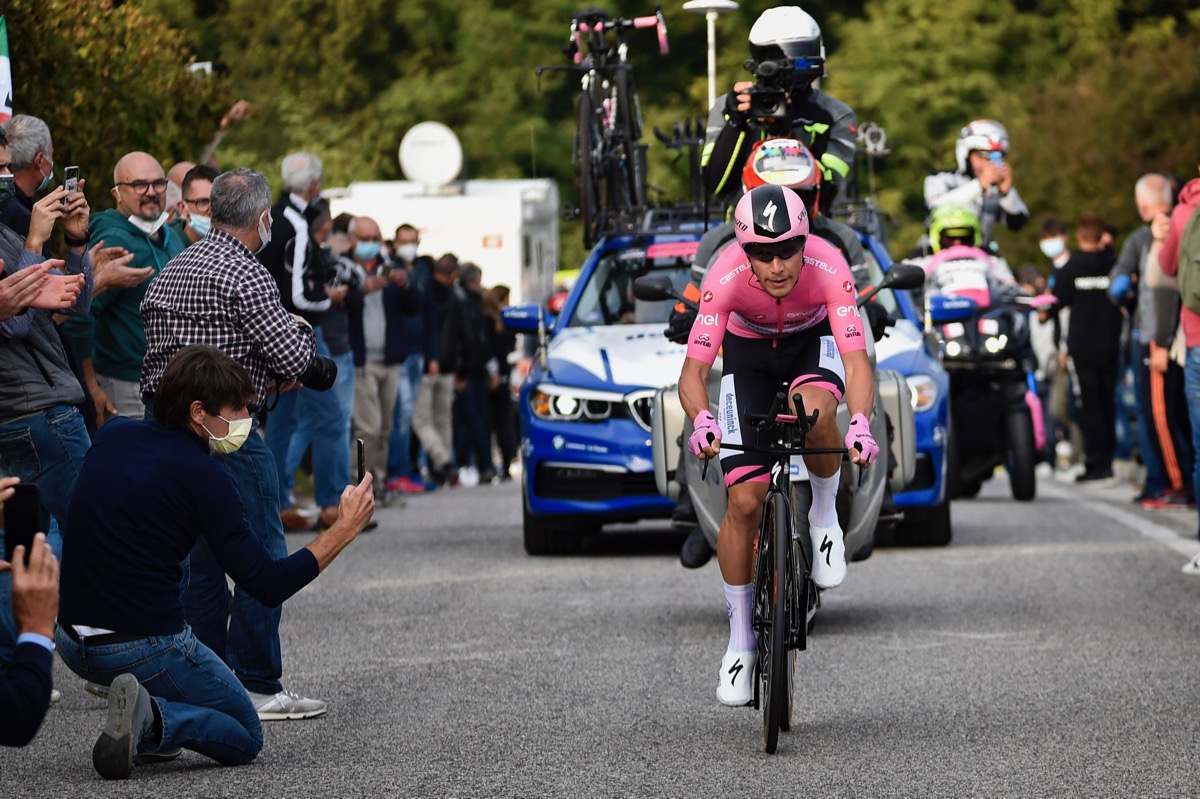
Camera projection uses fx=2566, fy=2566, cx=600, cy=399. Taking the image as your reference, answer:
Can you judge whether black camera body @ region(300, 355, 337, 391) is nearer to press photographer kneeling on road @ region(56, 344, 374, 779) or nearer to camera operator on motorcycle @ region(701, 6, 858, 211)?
press photographer kneeling on road @ region(56, 344, 374, 779)

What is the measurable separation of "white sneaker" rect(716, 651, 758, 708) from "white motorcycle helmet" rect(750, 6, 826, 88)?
4.35m

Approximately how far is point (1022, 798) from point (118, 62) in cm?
979

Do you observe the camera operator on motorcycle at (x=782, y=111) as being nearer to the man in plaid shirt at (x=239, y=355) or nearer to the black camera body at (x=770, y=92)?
the black camera body at (x=770, y=92)

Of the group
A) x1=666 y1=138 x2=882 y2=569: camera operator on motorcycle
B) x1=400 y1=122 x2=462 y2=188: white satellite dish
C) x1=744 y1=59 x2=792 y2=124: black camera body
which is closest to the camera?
x1=666 y1=138 x2=882 y2=569: camera operator on motorcycle

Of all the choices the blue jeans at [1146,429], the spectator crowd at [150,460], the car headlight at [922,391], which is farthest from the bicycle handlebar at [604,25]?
the spectator crowd at [150,460]

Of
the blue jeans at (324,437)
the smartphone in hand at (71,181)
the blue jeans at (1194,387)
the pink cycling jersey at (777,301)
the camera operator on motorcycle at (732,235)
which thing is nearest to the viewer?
the pink cycling jersey at (777,301)

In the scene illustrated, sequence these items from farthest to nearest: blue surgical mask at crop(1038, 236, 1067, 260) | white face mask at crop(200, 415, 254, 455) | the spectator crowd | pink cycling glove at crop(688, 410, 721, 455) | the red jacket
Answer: blue surgical mask at crop(1038, 236, 1067, 260)
the red jacket
pink cycling glove at crop(688, 410, 721, 455)
white face mask at crop(200, 415, 254, 455)
the spectator crowd

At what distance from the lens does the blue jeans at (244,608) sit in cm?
889

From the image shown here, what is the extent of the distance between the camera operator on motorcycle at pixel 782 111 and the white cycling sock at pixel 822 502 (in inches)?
125

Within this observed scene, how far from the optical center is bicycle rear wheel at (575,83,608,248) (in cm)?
1773

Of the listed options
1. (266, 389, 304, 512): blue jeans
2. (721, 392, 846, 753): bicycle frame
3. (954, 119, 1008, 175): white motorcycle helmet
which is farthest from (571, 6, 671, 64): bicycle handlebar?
(721, 392, 846, 753): bicycle frame

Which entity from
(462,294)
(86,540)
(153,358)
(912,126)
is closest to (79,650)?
(86,540)

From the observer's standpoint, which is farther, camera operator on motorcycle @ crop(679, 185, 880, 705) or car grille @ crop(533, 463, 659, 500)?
car grille @ crop(533, 463, 659, 500)

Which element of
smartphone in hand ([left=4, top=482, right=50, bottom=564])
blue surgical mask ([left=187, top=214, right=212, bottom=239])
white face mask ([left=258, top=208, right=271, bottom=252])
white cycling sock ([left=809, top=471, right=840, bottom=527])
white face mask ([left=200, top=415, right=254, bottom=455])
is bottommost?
white cycling sock ([left=809, top=471, right=840, bottom=527])
